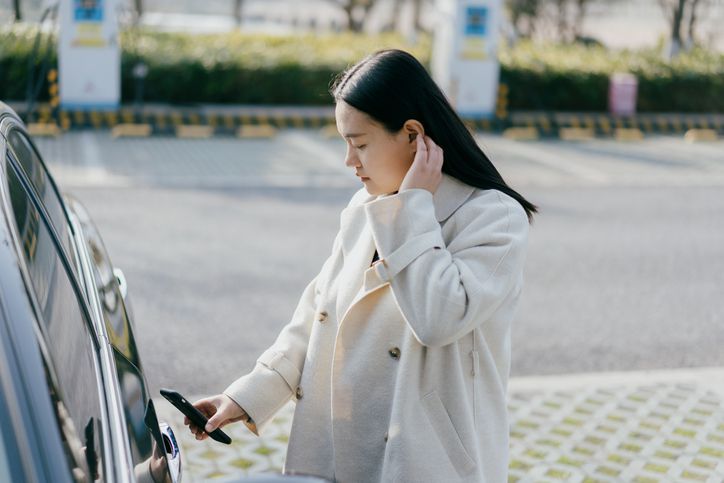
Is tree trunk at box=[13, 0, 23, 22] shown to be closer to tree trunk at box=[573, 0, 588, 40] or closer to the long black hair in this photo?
the long black hair

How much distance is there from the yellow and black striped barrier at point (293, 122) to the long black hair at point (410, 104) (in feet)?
39.1

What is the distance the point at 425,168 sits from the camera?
2.39 meters

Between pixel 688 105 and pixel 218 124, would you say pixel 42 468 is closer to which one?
pixel 218 124

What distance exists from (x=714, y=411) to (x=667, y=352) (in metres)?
1.23

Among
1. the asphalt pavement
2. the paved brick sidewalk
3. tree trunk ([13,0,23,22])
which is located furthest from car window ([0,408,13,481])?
tree trunk ([13,0,23,22])

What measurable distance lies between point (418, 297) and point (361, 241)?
11.3 inches

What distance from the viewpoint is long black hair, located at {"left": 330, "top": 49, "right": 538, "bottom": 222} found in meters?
2.38

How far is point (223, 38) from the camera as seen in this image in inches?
741

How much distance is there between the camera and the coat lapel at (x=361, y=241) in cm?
247

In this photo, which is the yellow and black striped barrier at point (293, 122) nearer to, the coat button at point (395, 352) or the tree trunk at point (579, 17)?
the tree trunk at point (579, 17)

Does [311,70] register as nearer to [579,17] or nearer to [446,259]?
[579,17]

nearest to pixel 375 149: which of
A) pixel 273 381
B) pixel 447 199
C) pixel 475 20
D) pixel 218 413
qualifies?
pixel 447 199

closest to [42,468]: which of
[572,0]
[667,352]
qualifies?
[667,352]

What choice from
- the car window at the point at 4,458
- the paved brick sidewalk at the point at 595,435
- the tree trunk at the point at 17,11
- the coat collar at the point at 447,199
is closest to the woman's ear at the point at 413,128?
the coat collar at the point at 447,199
